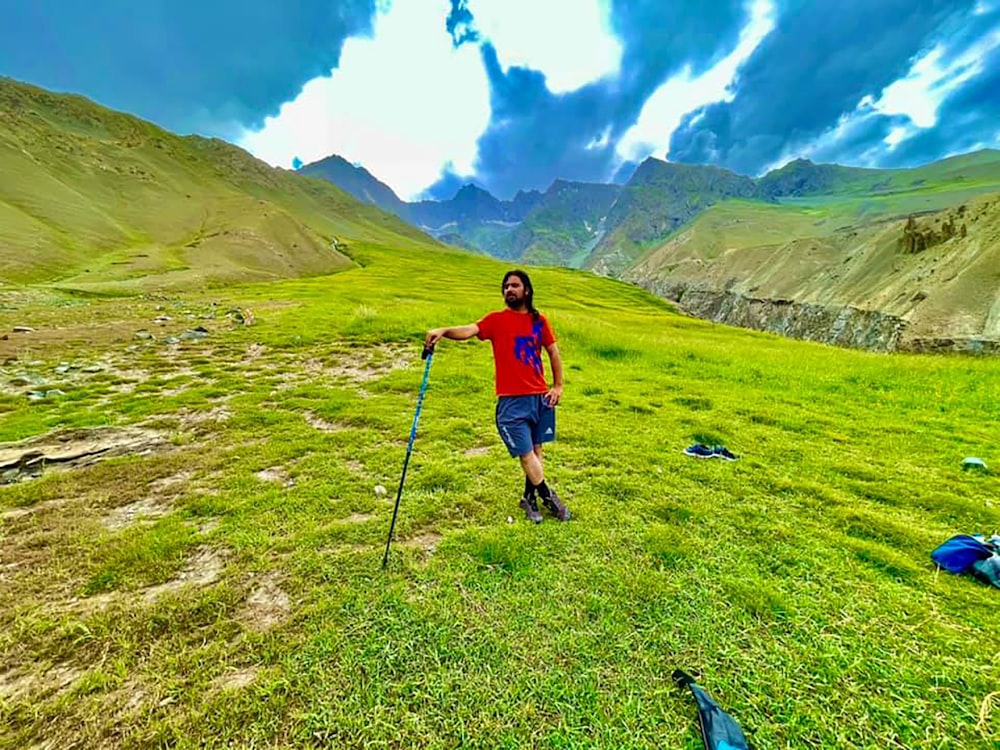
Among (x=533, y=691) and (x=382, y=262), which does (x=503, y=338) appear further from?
(x=382, y=262)

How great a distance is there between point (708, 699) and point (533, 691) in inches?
55.9

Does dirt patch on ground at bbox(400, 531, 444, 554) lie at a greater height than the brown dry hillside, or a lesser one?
lesser

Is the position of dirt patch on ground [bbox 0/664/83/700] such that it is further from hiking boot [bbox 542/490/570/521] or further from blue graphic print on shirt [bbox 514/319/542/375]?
blue graphic print on shirt [bbox 514/319/542/375]

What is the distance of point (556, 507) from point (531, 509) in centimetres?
37

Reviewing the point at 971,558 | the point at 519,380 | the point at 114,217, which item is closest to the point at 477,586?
the point at 519,380

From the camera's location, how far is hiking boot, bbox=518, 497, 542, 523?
5.93 meters

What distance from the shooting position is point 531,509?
6.08 m

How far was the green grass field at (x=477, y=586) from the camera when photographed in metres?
3.22

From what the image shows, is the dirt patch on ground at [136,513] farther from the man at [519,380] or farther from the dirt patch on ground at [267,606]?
the man at [519,380]

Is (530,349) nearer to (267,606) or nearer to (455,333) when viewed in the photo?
(455,333)

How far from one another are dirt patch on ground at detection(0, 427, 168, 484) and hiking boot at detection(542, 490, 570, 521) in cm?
775

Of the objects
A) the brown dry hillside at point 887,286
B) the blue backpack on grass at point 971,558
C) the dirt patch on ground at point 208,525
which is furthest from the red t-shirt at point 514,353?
the brown dry hillside at point 887,286

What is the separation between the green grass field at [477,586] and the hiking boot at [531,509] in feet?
0.60

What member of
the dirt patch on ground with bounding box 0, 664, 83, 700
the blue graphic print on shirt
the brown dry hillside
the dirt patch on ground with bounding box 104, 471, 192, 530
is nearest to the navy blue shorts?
the blue graphic print on shirt
